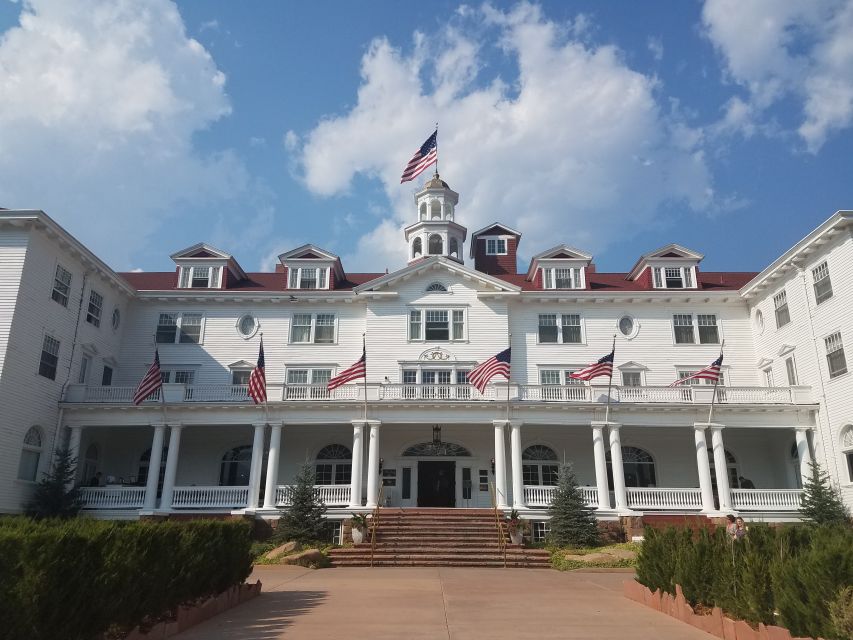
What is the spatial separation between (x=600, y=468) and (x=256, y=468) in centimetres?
1436

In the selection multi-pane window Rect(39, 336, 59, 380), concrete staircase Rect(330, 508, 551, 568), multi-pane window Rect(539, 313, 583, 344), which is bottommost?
concrete staircase Rect(330, 508, 551, 568)

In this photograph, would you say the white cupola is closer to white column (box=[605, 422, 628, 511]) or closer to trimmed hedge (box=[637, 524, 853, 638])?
white column (box=[605, 422, 628, 511])

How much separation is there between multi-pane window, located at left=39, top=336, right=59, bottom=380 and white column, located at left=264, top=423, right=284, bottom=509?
9.48 metres

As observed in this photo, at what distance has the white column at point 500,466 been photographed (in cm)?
2686

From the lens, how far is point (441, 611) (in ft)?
41.5

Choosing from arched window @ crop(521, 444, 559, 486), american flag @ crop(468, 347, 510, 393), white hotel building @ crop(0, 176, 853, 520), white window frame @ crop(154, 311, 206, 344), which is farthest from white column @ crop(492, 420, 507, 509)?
white window frame @ crop(154, 311, 206, 344)

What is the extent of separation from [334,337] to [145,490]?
11055 millimetres

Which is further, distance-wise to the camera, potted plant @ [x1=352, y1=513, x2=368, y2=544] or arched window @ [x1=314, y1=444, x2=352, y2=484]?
arched window @ [x1=314, y1=444, x2=352, y2=484]

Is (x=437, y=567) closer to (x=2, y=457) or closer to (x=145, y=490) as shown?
(x=145, y=490)

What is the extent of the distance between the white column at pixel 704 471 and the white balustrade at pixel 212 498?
18777 millimetres

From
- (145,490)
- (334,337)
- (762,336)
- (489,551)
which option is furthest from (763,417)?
(145,490)

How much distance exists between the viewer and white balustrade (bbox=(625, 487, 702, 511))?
27375 millimetres

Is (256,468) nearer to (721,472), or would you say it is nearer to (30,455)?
(30,455)

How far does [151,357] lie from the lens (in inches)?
1314
